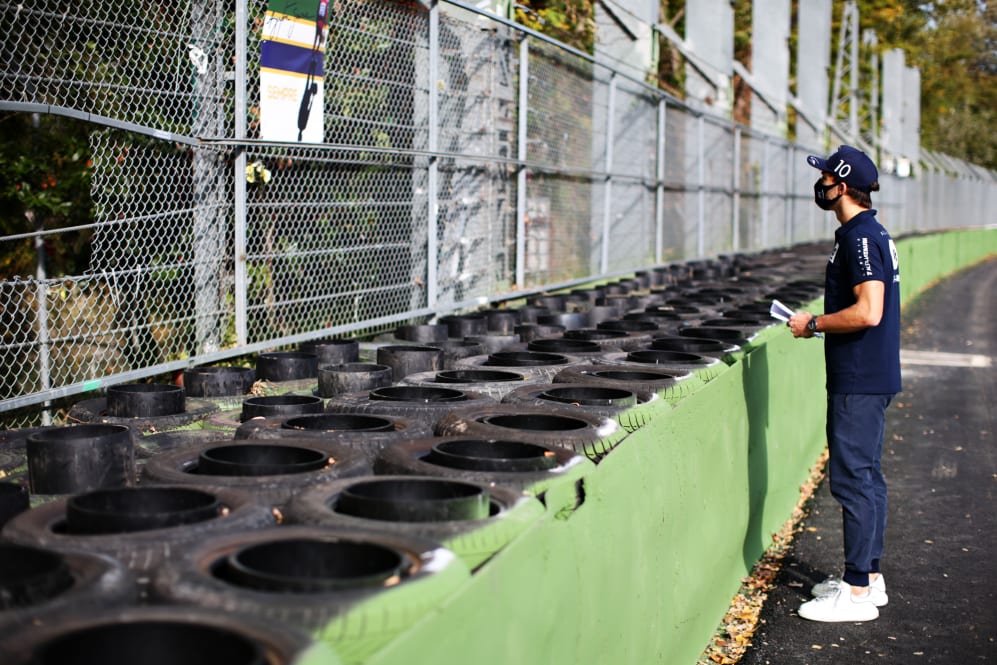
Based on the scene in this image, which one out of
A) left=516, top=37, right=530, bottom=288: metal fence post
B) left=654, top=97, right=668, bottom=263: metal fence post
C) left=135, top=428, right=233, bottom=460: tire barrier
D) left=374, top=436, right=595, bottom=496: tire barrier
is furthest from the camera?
left=654, top=97, right=668, bottom=263: metal fence post

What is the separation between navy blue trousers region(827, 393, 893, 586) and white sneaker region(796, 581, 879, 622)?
0.23ft

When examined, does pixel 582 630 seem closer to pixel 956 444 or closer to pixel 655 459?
pixel 655 459

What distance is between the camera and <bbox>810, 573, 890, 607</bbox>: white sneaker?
5.77 metres

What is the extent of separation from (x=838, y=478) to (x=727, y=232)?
16417mm

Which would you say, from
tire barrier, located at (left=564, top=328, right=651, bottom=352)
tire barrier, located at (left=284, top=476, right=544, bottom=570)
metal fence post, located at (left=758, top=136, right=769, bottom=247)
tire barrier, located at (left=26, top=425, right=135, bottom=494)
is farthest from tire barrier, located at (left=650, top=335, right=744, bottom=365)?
metal fence post, located at (left=758, top=136, right=769, bottom=247)

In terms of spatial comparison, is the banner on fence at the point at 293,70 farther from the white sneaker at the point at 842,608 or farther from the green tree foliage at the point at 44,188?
the white sneaker at the point at 842,608

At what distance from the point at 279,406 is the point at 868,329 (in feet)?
9.49

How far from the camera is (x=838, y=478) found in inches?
228

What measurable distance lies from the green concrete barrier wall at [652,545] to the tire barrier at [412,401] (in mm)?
909

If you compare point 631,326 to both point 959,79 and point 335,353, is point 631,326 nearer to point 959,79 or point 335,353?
point 335,353

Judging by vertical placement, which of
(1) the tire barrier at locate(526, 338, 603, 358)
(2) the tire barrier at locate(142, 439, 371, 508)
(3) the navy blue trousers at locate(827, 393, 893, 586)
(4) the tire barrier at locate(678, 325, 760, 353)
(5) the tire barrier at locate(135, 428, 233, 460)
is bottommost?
(3) the navy blue trousers at locate(827, 393, 893, 586)

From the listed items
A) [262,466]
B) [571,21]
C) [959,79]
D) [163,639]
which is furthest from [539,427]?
[959,79]

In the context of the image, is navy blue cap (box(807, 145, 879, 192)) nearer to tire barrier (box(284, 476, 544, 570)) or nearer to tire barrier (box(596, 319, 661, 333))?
tire barrier (box(596, 319, 661, 333))

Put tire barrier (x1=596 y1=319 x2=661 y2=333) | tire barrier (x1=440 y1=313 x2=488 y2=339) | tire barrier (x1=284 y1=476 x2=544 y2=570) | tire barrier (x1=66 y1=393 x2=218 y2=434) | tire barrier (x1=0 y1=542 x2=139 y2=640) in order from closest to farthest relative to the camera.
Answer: tire barrier (x1=0 y1=542 x2=139 y2=640)
tire barrier (x1=284 y1=476 x2=544 y2=570)
tire barrier (x1=66 y1=393 x2=218 y2=434)
tire barrier (x1=596 y1=319 x2=661 y2=333)
tire barrier (x1=440 y1=313 x2=488 y2=339)
